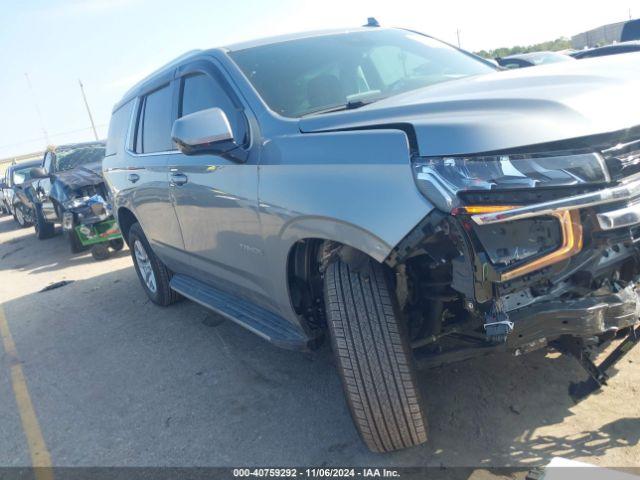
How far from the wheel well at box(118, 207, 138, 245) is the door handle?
1724 mm

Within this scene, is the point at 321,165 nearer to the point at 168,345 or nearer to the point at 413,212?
the point at 413,212

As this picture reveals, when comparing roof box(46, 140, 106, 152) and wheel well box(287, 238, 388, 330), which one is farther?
roof box(46, 140, 106, 152)

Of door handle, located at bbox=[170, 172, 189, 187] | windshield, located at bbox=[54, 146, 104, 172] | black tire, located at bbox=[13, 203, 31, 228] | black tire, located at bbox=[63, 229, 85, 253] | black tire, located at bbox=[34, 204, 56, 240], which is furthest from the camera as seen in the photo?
black tire, located at bbox=[13, 203, 31, 228]

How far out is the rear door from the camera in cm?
335

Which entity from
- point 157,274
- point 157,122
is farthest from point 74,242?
point 157,122

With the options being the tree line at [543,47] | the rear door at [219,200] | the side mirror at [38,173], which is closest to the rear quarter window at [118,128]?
the rear door at [219,200]

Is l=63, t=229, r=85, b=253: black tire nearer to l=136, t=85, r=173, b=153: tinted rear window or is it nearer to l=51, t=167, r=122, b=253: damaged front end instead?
l=51, t=167, r=122, b=253: damaged front end

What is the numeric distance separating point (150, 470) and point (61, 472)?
55 cm

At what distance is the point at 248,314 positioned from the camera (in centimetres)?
375

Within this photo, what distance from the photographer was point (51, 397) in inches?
173

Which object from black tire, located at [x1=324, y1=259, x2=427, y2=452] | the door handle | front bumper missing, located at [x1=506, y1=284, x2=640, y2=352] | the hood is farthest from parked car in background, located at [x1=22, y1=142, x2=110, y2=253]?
front bumper missing, located at [x1=506, y1=284, x2=640, y2=352]

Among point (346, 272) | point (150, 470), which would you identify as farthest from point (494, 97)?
point (150, 470)

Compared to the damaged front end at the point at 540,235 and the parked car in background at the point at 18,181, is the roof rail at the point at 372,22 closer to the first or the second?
the damaged front end at the point at 540,235

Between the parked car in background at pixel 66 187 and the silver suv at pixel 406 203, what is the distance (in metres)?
6.34
